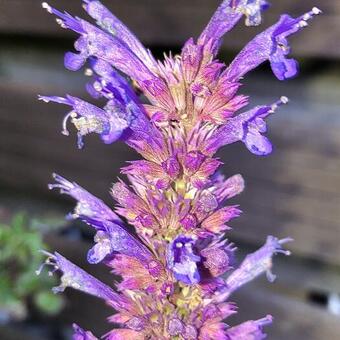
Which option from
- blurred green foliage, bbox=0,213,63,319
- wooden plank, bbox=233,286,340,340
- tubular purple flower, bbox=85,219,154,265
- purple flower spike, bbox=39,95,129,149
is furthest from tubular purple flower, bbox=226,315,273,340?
wooden plank, bbox=233,286,340,340

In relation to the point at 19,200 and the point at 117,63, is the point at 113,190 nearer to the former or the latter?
the point at 117,63

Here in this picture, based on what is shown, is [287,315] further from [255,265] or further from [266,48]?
[266,48]

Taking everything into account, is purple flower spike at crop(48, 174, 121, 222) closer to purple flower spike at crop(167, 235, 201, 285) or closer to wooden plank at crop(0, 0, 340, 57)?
purple flower spike at crop(167, 235, 201, 285)

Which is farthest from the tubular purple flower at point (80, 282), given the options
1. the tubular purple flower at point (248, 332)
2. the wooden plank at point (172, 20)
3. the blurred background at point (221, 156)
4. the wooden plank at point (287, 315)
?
the wooden plank at point (287, 315)

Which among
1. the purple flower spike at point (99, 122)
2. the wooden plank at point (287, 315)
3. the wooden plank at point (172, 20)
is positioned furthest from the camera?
the wooden plank at point (287, 315)

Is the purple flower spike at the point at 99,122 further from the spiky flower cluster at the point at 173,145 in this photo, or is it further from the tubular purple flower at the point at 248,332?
the tubular purple flower at the point at 248,332

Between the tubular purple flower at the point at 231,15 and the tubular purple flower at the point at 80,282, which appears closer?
the tubular purple flower at the point at 231,15
